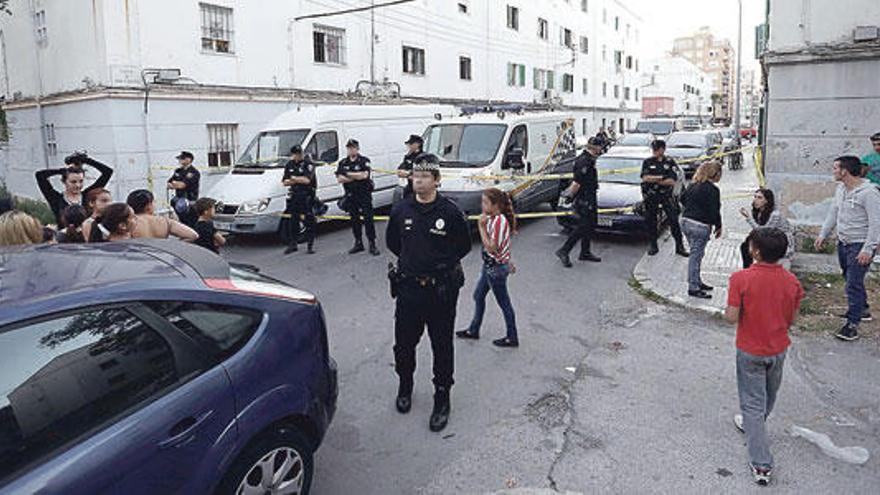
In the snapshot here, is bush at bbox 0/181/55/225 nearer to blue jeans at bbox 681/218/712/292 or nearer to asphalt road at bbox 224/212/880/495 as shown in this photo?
asphalt road at bbox 224/212/880/495

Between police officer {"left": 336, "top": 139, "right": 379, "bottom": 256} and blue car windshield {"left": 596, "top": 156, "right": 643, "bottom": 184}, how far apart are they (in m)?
4.28

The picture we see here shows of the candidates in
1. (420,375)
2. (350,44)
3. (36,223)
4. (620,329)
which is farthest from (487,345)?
(350,44)

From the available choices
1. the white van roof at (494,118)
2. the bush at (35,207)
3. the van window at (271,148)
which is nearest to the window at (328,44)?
the van window at (271,148)

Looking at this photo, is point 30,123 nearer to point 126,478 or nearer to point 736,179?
point 126,478

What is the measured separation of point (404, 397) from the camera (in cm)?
492

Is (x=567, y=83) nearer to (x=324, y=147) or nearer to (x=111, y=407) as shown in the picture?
(x=324, y=147)

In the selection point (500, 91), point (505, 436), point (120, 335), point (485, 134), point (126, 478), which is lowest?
point (505, 436)

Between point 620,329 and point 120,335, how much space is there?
17.0 feet

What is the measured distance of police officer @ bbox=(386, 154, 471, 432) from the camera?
455 cm

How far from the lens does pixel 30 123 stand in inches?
686

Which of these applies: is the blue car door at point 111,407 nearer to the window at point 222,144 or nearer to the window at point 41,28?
the window at point 222,144

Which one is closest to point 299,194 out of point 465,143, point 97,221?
point 465,143

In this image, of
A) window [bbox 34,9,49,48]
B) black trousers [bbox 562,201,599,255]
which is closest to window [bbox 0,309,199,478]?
black trousers [bbox 562,201,599,255]

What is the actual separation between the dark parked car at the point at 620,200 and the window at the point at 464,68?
50.7ft
